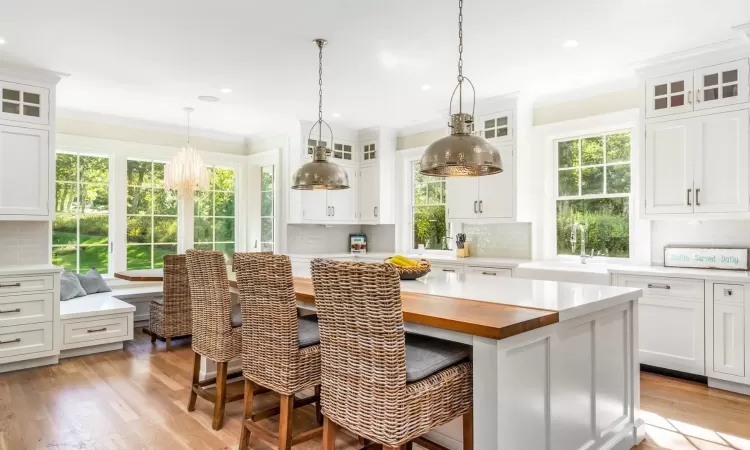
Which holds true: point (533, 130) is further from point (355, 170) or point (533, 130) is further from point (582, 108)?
point (355, 170)

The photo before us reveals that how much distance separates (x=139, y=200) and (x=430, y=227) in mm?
3775

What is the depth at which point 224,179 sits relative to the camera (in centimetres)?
668

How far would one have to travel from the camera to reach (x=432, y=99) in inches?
190

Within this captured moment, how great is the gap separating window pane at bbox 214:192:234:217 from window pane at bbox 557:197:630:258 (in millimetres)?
4489

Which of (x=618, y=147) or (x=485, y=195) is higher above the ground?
(x=618, y=147)

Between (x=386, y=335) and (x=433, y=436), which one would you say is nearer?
(x=386, y=335)

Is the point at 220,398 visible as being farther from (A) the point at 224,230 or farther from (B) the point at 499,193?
(A) the point at 224,230

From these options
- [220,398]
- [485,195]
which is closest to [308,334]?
[220,398]

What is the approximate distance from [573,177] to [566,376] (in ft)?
10.4

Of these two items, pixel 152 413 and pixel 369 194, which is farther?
pixel 369 194

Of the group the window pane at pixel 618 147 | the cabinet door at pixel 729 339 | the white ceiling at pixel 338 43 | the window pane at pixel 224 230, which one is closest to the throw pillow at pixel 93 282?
the window pane at pixel 224 230

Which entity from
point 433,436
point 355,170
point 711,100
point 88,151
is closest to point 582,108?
point 711,100

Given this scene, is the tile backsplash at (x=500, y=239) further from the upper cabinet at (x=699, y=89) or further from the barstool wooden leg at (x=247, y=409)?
the barstool wooden leg at (x=247, y=409)

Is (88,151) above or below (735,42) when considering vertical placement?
below
